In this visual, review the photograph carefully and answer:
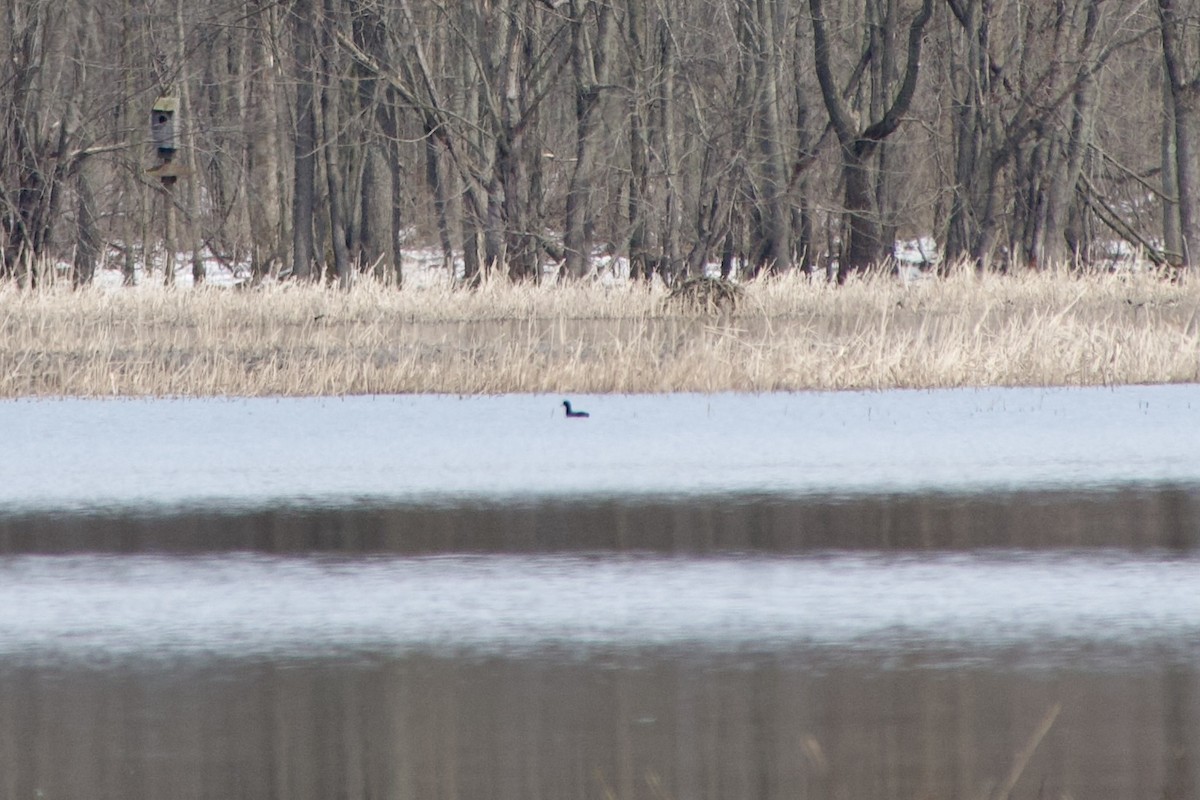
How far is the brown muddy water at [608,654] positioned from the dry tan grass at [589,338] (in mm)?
5952

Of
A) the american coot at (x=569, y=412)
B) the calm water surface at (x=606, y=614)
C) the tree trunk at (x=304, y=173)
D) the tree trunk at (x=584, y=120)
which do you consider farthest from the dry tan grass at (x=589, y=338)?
the tree trunk at (x=304, y=173)

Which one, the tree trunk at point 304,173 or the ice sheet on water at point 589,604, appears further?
the tree trunk at point 304,173

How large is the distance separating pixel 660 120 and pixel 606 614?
26.1 metres

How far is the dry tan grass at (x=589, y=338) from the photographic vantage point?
1555 cm

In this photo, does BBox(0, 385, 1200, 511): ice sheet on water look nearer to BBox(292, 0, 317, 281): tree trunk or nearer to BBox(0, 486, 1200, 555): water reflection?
BBox(0, 486, 1200, 555): water reflection

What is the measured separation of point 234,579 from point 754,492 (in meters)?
3.39

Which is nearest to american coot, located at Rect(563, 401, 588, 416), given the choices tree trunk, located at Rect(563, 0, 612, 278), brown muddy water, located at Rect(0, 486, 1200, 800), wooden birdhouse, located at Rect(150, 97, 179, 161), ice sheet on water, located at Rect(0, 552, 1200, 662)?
brown muddy water, located at Rect(0, 486, 1200, 800)

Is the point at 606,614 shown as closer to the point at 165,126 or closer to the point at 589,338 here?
the point at 589,338

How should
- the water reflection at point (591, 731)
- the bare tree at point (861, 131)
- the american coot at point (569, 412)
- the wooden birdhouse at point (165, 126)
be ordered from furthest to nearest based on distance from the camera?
the bare tree at point (861, 131) → the wooden birdhouse at point (165, 126) → the american coot at point (569, 412) → the water reflection at point (591, 731)

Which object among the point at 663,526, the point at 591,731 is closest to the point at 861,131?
the point at 663,526

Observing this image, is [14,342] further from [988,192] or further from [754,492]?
[988,192]

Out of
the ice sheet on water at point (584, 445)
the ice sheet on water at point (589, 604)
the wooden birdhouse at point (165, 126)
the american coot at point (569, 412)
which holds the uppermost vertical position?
the wooden birdhouse at point (165, 126)

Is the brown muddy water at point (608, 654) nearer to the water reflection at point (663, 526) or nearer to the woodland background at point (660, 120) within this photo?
the water reflection at point (663, 526)

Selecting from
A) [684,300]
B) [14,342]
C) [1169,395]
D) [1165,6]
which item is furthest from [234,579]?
[1165,6]
